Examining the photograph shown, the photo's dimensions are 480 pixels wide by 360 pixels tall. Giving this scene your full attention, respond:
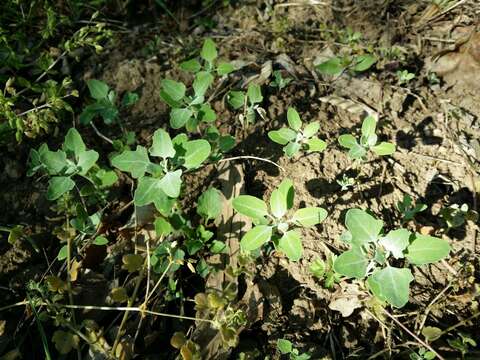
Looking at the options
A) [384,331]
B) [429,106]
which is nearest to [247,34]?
[429,106]

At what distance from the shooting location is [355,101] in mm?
2619

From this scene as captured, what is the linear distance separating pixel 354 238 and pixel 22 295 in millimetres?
1663

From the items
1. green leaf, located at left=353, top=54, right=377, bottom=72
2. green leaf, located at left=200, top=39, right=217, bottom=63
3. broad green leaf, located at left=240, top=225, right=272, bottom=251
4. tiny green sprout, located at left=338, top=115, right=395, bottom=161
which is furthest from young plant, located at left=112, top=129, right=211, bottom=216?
green leaf, located at left=353, top=54, right=377, bottom=72

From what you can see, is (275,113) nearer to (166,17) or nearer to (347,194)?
(347,194)

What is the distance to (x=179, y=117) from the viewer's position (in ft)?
7.21

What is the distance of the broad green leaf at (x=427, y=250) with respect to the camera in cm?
170

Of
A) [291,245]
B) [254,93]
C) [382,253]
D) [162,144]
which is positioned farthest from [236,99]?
[382,253]

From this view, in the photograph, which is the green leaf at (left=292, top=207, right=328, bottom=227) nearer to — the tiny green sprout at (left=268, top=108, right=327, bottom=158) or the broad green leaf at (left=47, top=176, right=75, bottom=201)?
the tiny green sprout at (left=268, top=108, right=327, bottom=158)

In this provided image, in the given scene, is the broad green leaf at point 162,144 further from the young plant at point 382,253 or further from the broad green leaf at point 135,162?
the young plant at point 382,253

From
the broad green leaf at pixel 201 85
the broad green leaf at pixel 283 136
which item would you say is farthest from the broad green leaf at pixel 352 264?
the broad green leaf at pixel 201 85

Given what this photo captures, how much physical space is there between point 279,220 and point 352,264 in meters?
0.40

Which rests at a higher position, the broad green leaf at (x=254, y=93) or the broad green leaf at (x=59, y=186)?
the broad green leaf at (x=254, y=93)

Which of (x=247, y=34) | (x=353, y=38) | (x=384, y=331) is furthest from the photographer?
(x=247, y=34)

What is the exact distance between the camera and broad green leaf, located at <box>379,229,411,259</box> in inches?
69.8
